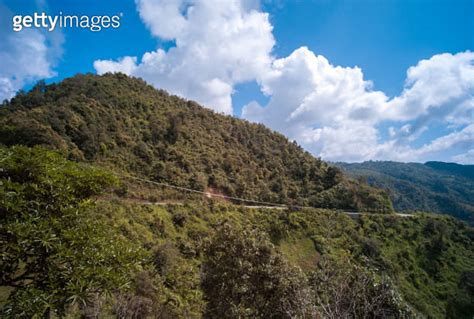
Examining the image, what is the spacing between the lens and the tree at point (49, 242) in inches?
169

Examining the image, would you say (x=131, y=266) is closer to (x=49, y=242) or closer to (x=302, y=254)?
(x=49, y=242)

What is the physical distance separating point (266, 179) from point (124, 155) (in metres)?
24.1

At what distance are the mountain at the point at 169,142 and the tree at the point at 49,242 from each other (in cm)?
2445

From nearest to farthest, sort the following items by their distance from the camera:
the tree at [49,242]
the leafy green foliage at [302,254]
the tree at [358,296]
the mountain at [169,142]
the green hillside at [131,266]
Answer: the tree at [49,242], the green hillside at [131,266], the tree at [358,296], the leafy green foliage at [302,254], the mountain at [169,142]

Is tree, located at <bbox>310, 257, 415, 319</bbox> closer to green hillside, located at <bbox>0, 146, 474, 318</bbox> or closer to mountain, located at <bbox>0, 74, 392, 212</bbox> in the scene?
green hillside, located at <bbox>0, 146, 474, 318</bbox>

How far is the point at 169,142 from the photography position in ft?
139

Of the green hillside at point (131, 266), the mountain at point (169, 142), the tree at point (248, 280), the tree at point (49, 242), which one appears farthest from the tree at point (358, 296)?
the mountain at point (169, 142)

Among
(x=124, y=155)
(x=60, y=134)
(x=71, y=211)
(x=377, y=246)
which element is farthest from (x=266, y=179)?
(x=71, y=211)

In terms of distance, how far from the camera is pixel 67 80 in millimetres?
45500

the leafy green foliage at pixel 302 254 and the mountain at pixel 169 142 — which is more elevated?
the mountain at pixel 169 142

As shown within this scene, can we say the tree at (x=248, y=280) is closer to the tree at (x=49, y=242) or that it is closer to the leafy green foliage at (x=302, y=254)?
the leafy green foliage at (x=302, y=254)

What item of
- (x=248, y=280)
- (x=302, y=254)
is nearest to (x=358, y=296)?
(x=248, y=280)

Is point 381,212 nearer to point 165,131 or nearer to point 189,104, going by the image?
point 165,131

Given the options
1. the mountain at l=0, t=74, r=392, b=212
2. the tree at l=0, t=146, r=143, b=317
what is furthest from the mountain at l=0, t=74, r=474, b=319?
the mountain at l=0, t=74, r=392, b=212
